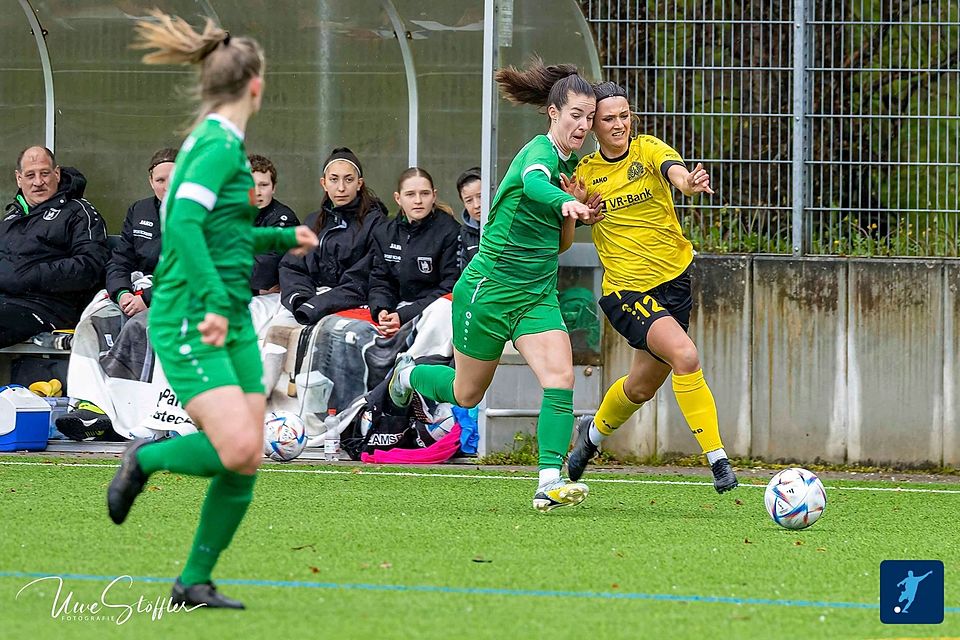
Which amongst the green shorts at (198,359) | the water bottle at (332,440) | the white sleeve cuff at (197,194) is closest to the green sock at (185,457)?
the green shorts at (198,359)

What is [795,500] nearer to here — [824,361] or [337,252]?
[824,361]

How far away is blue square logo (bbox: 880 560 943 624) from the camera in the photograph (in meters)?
4.52

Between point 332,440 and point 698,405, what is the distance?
3156 millimetres

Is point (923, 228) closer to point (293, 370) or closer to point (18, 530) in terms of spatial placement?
point (293, 370)

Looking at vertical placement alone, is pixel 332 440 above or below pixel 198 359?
below

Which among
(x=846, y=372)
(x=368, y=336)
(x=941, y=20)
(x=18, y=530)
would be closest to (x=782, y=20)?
(x=941, y=20)

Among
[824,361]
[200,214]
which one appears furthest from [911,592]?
[824,361]

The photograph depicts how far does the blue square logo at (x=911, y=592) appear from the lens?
452 centimetres

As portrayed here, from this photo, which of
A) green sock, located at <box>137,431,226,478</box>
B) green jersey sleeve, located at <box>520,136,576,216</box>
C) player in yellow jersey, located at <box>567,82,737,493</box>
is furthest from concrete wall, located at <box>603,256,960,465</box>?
green sock, located at <box>137,431,226,478</box>

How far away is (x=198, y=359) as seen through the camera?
441cm

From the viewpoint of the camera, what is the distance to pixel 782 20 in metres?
9.88

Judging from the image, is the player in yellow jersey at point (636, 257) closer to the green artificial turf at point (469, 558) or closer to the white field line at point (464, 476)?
the green artificial turf at point (469, 558)

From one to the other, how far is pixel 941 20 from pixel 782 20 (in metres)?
1.12

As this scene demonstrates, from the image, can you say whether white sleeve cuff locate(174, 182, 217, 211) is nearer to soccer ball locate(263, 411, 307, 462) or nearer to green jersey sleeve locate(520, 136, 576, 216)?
green jersey sleeve locate(520, 136, 576, 216)
